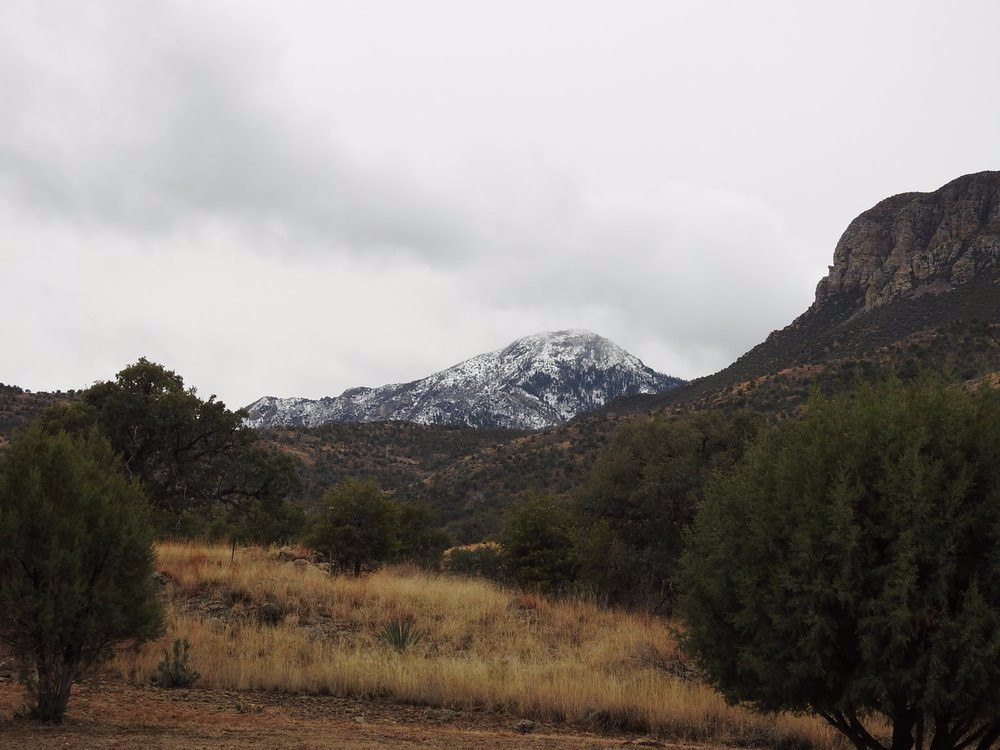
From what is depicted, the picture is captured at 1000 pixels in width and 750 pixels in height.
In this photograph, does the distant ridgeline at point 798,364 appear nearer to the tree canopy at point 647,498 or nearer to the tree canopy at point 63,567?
the tree canopy at point 647,498

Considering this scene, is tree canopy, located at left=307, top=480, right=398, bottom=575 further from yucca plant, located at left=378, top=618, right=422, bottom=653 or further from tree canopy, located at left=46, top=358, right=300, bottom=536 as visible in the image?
yucca plant, located at left=378, top=618, right=422, bottom=653

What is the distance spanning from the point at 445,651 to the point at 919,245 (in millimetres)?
106065

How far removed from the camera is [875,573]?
5.31 meters

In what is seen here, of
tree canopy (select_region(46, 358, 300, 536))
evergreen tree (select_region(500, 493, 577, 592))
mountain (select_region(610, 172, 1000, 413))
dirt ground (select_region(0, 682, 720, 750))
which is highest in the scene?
mountain (select_region(610, 172, 1000, 413))

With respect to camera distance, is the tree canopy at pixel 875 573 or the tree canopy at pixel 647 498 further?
the tree canopy at pixel 647 498

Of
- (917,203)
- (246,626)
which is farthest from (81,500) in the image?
(917,203)

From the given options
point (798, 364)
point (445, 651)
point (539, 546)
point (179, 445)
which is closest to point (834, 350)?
point (798, 364)

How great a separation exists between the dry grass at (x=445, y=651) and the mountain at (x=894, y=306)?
4153cm

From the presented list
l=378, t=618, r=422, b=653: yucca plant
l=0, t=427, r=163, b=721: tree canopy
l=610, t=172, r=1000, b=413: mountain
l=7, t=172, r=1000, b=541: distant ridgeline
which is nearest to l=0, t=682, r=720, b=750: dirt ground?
l=0, t=427, r=163, b=721: tree canopy

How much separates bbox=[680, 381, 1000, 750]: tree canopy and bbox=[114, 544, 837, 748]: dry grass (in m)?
2.39

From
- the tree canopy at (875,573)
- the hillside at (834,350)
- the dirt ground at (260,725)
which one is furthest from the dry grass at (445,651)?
the hillside at (834,350)

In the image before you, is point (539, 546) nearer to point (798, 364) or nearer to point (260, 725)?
point (260, 725)

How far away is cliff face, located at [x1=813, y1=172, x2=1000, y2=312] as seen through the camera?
83.4 m

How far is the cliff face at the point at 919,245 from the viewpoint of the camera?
83375 millimetres
